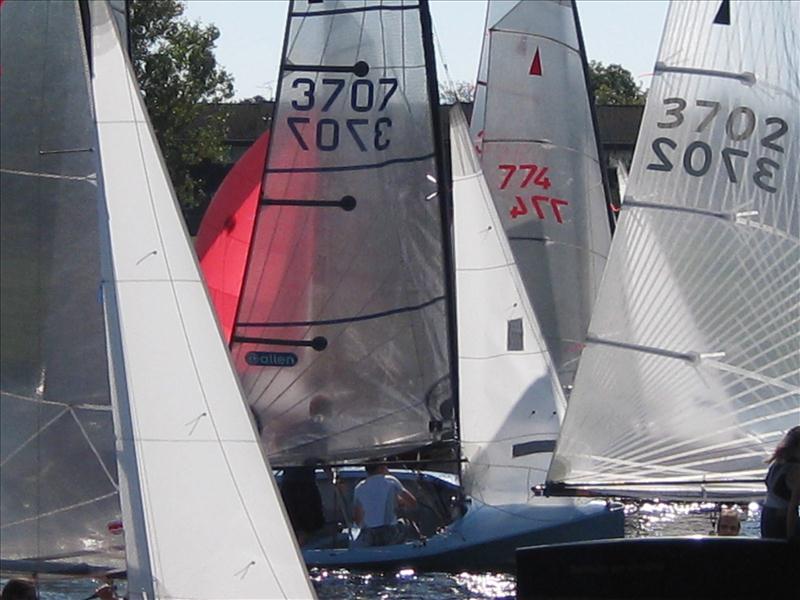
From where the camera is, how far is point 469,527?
13352 millimetres

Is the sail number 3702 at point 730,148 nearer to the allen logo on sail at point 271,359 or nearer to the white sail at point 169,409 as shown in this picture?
the white sail at point 169,409

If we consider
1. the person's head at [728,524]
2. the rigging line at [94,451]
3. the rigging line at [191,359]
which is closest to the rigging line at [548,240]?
the person's head at [728,524]

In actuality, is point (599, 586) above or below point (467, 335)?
below

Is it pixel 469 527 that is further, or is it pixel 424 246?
pixel 424 246

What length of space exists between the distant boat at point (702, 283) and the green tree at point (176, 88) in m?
27.6

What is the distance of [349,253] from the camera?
1443cm

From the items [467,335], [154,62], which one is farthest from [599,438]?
[154,62]

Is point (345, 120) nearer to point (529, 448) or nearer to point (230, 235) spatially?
point (529, 448)

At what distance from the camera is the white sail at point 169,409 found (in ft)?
24.3

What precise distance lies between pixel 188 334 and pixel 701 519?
9.90 meters

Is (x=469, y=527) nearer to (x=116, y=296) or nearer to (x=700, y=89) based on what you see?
(x=700, y=89)

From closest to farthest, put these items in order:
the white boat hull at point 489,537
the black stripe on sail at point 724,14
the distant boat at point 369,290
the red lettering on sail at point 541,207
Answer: the black stripe on sail at point 724,14 < the white boat hull at point 489,537 < the distant boat at point 369,290 < the red lettering on sail at point 541,207

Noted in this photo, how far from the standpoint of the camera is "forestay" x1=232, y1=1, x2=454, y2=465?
14.3m

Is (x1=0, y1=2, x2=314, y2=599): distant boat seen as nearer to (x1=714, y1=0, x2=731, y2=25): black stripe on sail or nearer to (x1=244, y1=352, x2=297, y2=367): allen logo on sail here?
(x1=714, y1=0, x2=731, y2=25): black stripe on sail
